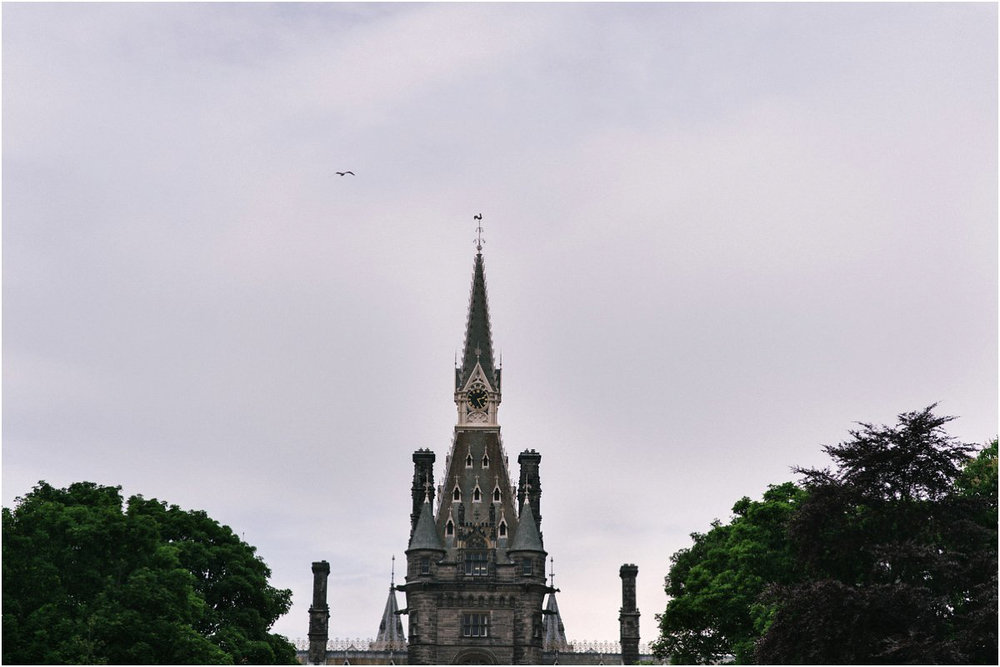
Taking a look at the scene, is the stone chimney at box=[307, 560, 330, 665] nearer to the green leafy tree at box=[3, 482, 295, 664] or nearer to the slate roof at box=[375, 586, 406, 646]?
the slate roof at box=[375, 586, 406, 646]

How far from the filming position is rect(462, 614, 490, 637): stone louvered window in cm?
11444

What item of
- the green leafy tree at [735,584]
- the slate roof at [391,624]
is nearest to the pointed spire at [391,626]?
the slate roof at [391,624]

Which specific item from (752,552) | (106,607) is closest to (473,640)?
(752,552)

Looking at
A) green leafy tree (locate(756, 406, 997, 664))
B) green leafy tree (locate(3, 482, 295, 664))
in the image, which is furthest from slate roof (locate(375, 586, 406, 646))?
green leafy tree (locate(756, 406, 997, 664))

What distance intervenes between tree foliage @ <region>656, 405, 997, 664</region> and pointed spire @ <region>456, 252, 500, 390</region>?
76154mm

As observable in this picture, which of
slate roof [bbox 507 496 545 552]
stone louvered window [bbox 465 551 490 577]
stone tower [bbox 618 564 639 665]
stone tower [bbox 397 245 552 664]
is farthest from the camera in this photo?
stone tower [bbox 618 564 639 665]

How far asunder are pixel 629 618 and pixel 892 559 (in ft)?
278

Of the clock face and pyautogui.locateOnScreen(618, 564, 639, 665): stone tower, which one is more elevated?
the clock face

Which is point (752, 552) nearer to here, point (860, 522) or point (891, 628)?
point (860, 522)

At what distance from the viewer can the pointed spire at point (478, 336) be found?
132250mm

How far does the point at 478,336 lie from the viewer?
13538cm

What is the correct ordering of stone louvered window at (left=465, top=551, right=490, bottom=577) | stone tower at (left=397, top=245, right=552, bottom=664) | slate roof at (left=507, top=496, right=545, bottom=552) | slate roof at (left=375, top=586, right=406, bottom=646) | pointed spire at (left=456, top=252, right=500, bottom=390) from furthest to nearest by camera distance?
slate roof at (left=375, top=586, right=406, bottom=646), pointed spire at (left=456, top=252, right=500, bottom=390), slate roof at (left=507, top=496, right=545, bottom=552), stone louvered window at (left=465, top=551, right=490, bottom=577), stone tower at (left=397, top=245, right=552, bottom=664)

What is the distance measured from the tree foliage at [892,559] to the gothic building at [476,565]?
59.5 meters

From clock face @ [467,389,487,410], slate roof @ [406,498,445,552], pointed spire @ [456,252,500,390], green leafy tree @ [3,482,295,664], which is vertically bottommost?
green leafy tree @ [3,482,295,664]
